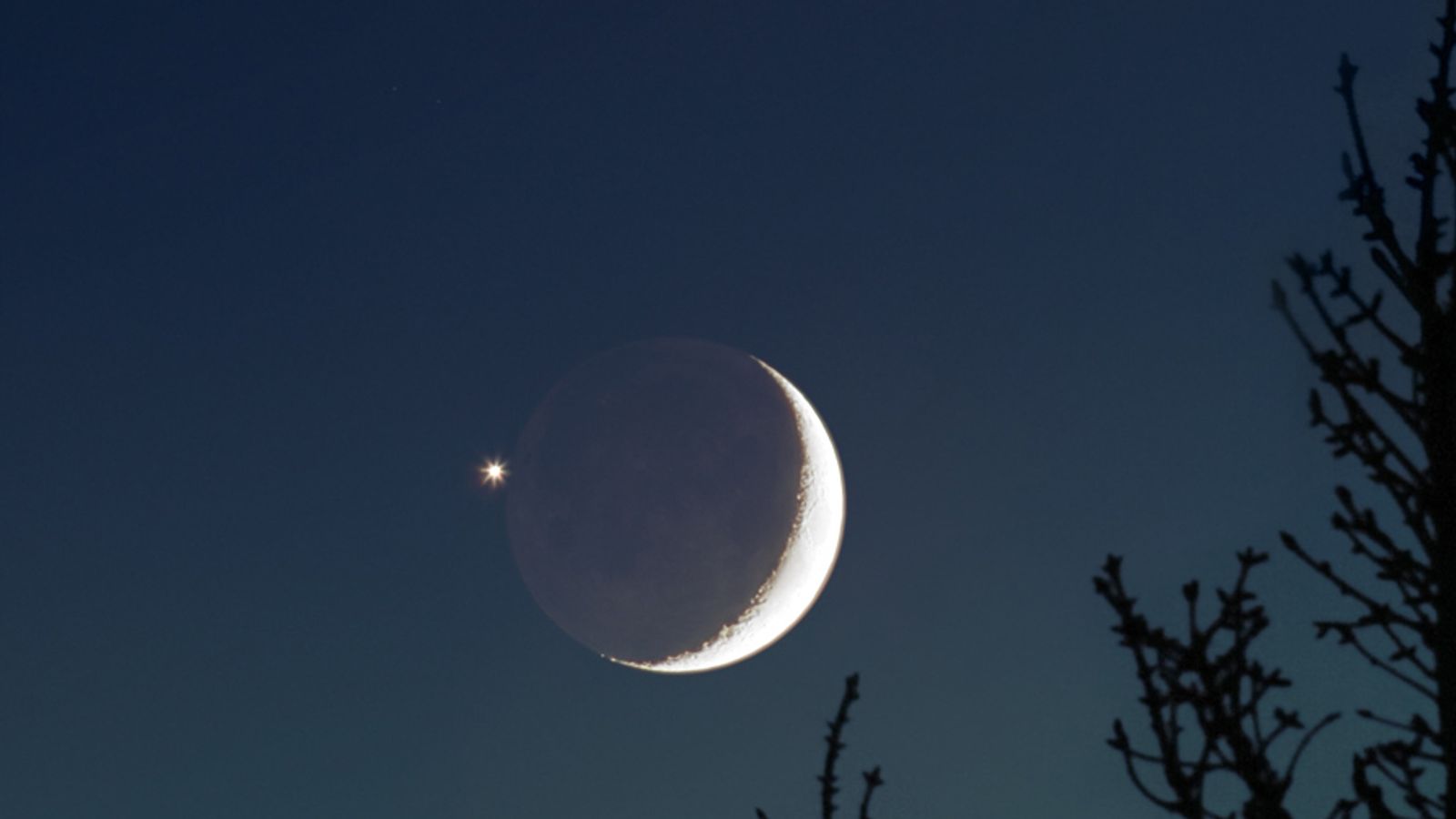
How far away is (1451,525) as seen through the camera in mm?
4051

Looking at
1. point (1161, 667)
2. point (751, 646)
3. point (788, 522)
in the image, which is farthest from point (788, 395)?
point (1161, 667)

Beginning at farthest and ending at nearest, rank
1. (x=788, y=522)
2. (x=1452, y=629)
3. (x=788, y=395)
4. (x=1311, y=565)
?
(x=788, y=395) < (x=788, y=522) < (x=1311, y=565) < (x=1452, y=629)

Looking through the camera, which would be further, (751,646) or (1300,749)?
(751,646)

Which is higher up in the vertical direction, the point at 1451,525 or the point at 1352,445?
the point at 1352,445

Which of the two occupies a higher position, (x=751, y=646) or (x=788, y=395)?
(x=788, y=395)

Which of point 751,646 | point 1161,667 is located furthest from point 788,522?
point 1161,667

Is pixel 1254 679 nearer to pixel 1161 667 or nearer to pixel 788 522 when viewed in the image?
pixel 1161 667

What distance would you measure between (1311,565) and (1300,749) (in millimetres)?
753

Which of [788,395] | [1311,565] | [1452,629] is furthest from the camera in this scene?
[788,395]

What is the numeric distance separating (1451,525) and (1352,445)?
18.0 inches

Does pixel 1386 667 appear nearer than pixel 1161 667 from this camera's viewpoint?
Yes

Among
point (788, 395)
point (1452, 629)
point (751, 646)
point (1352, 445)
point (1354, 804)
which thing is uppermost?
point (788, 395)

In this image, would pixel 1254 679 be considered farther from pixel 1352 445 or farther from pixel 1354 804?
pixel 1352 445

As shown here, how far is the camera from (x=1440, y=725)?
3.97 meters
